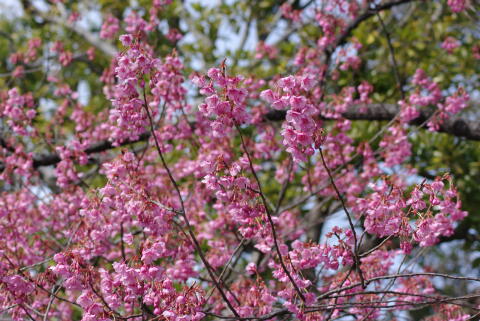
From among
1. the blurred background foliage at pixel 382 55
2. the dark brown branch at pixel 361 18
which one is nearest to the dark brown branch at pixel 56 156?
the blurred background foliage at pixel 382 55

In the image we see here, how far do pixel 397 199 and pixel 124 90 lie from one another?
1488 mm

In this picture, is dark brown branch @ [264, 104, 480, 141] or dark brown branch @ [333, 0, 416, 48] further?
dark brown branch @ [333, 0, 416, 48]

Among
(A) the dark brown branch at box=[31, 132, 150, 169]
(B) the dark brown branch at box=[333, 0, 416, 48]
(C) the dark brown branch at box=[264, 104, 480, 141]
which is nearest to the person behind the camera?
(C) the dark brown branch at box=[264, 104, 480, 141]

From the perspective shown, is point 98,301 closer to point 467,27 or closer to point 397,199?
point 397,199

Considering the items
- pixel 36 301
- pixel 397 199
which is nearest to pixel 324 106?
pixel 397 199

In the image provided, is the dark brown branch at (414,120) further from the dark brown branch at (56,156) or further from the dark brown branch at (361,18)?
the dark brown branch at (56,156)

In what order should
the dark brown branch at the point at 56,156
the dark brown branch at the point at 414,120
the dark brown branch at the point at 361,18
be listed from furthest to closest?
1. the dark brown branch at the point at 361,18
2. the dark brown branch at the point at 56,156
3. the dark brown branch at the point at 414,120

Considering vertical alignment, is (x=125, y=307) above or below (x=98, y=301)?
above

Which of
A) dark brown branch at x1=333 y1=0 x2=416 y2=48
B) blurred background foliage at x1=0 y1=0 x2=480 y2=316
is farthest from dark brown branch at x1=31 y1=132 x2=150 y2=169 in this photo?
dark brown branch at x1=333 y1=0 x2=416 y2=48

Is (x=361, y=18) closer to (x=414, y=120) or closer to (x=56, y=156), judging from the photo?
(x=414, y=120)

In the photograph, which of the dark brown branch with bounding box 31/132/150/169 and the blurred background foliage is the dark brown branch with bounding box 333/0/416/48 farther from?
the dark brown branch with bounding box 31/132/150/169

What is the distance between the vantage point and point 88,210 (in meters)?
3.15

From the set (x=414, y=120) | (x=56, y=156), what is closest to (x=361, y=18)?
(x=414, y=120)

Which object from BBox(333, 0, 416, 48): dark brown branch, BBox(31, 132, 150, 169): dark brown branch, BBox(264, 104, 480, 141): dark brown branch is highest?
BBox(333, 0, 416, 48): dark brown branch
